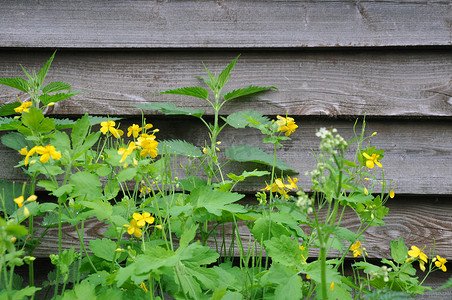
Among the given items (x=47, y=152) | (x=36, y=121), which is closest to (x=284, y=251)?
(x=47, y=152)

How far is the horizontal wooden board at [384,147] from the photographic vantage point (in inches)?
69.7

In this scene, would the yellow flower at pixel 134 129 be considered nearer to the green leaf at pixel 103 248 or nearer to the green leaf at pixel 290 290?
the green leaf at pixel 103 248

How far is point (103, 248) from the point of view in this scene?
1265 millimetres

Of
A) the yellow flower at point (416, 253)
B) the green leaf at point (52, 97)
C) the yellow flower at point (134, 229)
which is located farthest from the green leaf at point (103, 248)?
the yellow flower at point (416, 253)

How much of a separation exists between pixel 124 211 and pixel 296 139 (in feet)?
2.84

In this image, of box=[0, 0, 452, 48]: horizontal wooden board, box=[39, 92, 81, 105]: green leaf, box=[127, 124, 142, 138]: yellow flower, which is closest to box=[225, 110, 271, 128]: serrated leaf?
box=[0, 0, 452, 48]: horizontal wooden board

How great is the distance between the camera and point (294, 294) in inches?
39.1

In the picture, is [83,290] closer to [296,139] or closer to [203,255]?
[203,255]

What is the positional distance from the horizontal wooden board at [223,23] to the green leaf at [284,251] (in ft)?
3.23

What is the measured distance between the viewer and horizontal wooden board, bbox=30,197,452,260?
179 centimetres

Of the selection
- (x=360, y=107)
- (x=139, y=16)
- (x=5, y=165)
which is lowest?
(x=5, y=165)

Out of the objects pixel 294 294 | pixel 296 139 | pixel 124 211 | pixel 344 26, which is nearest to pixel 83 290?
pixel 124 211

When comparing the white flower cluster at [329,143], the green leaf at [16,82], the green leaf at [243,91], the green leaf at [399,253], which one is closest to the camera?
the white flower cluster at [329,143]

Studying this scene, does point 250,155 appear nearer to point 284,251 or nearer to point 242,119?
point 242,119
